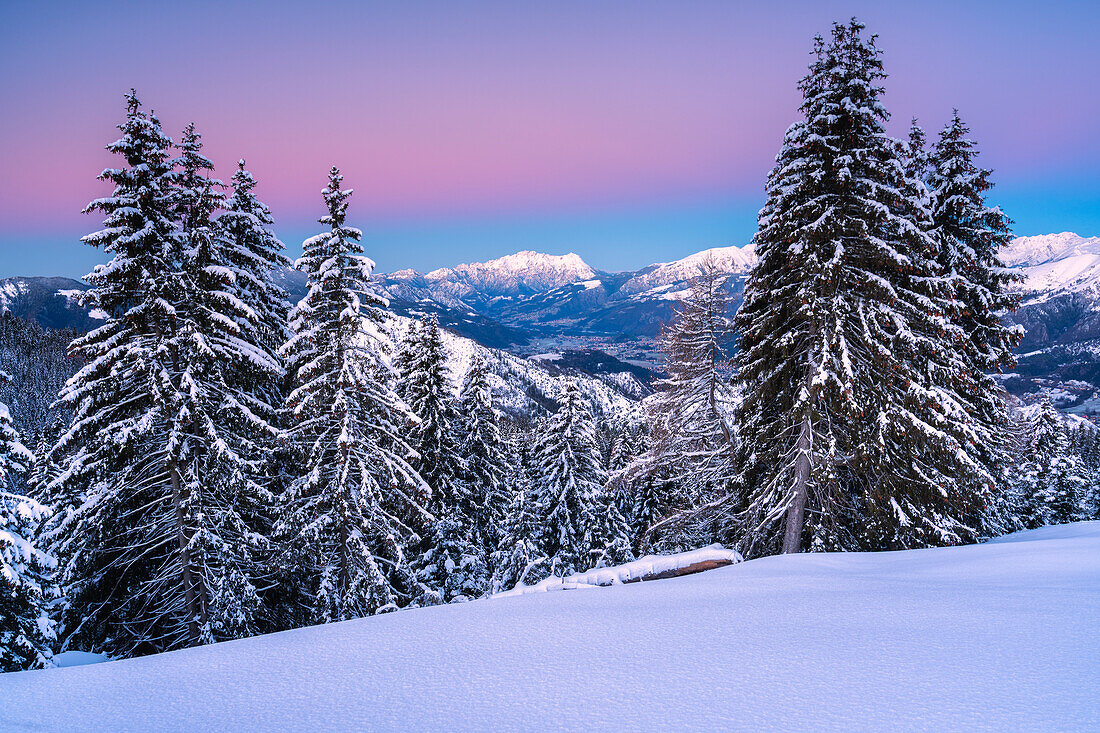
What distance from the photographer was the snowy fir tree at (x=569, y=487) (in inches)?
864

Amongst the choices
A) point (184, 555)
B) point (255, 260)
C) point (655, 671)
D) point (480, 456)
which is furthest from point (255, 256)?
point (655, 671)

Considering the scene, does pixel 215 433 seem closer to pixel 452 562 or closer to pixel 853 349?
pixel 452 562

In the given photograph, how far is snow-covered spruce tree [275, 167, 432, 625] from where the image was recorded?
14.3 m

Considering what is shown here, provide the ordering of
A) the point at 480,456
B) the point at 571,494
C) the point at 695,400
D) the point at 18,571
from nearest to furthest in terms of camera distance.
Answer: the point at 18,571 → the point at 695,400 → the point at 571,494 → the point at 480,456

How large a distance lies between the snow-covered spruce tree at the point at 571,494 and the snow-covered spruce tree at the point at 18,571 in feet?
50.8

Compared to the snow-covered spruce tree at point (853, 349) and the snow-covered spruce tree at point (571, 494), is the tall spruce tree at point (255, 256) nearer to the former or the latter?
the snow-covered spruce tree at point (571, 494)

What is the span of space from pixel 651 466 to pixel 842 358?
8.79 m

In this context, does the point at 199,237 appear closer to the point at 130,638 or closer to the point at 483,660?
the point at 130,638

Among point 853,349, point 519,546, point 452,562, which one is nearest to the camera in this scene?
point 853,349

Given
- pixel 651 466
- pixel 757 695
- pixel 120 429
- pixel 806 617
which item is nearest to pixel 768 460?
pixel 651 466

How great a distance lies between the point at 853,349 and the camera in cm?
1228

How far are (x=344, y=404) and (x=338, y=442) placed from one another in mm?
1120

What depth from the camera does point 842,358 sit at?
38.0 feet

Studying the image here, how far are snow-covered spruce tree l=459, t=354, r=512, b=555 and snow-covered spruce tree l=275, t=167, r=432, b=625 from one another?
7851mm
